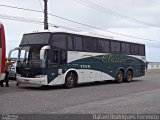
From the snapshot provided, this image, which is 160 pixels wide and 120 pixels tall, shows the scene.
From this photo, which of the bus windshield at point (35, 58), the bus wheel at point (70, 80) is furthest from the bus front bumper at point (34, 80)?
the bus wheel at point (70, 80)

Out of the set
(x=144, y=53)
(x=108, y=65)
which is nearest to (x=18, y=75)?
(x=108, y=65)

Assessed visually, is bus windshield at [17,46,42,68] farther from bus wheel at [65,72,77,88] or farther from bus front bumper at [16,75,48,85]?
bus wheel at [65,72,77,88]

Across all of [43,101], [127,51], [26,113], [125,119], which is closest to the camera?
[125,119]

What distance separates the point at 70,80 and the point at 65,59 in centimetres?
131

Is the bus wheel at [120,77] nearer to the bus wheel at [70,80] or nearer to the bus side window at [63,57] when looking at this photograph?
the bus wheel at [70,80]

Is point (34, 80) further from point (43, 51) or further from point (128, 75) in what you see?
point (128, 75)

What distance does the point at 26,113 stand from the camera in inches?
421

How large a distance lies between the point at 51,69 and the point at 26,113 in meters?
7.97

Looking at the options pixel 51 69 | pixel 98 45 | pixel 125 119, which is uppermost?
pixel 98 45

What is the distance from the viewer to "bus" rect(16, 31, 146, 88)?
60.5ft

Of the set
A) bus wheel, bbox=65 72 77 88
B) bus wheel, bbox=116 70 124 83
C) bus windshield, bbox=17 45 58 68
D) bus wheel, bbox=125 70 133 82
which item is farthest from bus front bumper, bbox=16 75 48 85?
bus wheel, bbox=125 70 133 82

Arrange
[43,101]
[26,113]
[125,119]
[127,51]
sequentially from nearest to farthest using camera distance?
[125,119]
[26,113]
[43,101]
[127,51]

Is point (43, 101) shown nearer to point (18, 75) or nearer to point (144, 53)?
point (18, 75)

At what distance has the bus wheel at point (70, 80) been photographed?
19.7 metres
